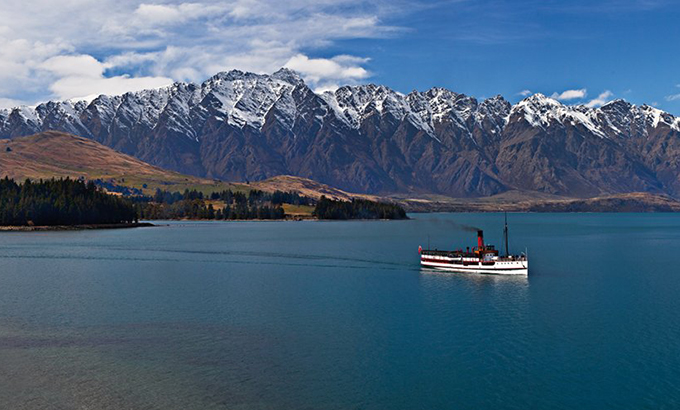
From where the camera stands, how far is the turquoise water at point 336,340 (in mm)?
51438

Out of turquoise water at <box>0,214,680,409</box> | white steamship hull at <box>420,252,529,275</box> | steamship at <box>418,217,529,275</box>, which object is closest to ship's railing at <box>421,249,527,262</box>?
steamship at <box>418,217,529,275</box>

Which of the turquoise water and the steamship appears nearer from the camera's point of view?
the turquoise water

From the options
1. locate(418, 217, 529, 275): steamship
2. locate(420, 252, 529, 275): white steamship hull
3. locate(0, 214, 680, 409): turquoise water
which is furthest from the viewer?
locate(418, 217, 529, 275): steamship

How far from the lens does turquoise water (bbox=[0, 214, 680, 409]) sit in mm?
51438

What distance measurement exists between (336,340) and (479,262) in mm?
68456

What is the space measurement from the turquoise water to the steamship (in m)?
4.53

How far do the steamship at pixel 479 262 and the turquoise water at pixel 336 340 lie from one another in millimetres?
4533

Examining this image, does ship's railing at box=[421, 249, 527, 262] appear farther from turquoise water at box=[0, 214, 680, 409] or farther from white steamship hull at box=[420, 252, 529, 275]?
turquoise water at box=[0, 214, 680, 409]

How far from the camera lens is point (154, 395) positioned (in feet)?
165

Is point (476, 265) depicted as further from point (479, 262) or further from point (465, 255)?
point (465, 255)

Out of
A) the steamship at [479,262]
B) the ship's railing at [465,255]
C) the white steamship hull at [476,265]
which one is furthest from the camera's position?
the ship's railing at [465,255]

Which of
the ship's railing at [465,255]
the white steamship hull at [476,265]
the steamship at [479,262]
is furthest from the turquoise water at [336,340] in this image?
the ship's railing at [465,255]

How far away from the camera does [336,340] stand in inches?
2741

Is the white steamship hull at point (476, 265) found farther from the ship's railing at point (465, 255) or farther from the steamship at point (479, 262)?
the ship's railing at point (465, 255)
